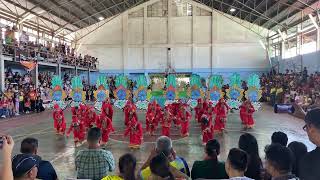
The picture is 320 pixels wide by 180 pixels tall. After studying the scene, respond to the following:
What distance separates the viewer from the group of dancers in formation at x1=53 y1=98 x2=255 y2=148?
10805 millimetres

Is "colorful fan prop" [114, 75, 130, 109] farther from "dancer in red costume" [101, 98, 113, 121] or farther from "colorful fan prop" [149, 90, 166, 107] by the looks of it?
"colorful fan prop" [149, 90, 166, 107]

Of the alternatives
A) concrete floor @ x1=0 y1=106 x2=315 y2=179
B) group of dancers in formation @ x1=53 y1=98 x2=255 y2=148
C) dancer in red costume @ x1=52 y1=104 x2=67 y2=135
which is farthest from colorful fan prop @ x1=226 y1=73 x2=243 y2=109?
dancer in red costume @ x1=52 y1=104 x2=67 y2=135

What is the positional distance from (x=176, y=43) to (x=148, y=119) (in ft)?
78.0

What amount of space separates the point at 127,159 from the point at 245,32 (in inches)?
1325

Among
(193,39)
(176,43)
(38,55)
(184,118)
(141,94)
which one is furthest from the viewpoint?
(176,43)

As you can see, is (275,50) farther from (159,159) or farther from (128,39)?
(159,159)

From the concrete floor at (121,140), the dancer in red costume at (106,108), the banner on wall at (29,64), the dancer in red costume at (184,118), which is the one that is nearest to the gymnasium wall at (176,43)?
the banner on wall at (29,64)

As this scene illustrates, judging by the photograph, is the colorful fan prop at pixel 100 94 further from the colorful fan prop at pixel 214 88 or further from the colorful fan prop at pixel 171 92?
the colorful fan prop at pixel 214 88

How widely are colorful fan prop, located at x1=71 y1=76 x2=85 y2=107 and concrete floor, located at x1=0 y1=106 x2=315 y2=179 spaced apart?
1344mm

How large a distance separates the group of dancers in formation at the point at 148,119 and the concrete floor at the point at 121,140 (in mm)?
346

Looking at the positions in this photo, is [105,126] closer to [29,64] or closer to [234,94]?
[234,94]

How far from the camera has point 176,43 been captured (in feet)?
117

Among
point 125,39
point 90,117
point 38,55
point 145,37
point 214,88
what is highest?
point 145,37

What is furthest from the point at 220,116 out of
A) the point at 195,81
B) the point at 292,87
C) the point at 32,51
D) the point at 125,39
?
the point at 125,39
